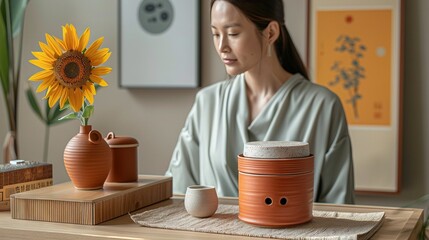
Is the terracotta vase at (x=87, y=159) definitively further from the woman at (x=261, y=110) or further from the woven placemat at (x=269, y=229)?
the woman at (x=261, y=110)

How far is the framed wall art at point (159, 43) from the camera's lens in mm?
3498

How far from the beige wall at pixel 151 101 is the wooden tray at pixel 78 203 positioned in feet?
5.73

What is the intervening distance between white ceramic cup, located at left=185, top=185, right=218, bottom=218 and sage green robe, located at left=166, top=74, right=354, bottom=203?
0.83 m

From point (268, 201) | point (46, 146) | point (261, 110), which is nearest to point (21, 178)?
point (268, 201)

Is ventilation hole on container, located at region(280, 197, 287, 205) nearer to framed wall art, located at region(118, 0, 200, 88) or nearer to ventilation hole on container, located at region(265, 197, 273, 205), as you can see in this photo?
ventilation hole on container, located at region(265, 197, 273, 205)

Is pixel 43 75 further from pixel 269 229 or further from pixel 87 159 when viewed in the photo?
pixel 269 229

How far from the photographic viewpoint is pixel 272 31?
2461 millimetres

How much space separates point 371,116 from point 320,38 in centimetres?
42

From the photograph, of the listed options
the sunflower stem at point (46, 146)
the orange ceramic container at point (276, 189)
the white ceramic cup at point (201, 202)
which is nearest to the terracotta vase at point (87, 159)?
the white ceramic cup at point (201, 202)

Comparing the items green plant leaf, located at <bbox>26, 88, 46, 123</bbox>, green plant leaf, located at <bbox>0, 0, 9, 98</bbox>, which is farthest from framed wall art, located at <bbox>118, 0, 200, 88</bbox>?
green plant leaf, located at <bbox>0, 0, 9, 98</bbox>

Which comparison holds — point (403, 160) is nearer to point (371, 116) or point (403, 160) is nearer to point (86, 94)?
point (371, 116)

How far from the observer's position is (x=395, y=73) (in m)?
3.14

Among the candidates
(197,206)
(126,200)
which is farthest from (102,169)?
(197,206)

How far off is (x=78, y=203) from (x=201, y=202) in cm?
27
